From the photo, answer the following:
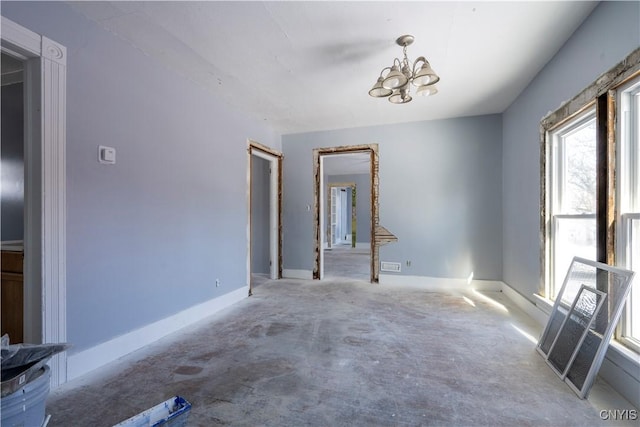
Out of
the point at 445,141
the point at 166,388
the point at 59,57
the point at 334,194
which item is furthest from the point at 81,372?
the point at 334,194

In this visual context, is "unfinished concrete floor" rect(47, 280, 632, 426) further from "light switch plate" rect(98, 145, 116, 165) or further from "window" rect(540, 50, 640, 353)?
"light switch plate" rect(98, 145, 116, 165)

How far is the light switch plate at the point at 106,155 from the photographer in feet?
7.30

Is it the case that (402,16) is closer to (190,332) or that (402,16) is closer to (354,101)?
(354,101)

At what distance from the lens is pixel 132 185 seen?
2.48 m

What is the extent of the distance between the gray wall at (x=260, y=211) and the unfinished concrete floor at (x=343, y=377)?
2.33 meters

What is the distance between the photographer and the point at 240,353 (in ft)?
7.89

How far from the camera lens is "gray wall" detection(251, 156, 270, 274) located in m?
5.56

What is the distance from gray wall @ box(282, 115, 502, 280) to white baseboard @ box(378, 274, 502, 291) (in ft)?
0.28

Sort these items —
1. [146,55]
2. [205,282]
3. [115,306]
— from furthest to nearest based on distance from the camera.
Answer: [205,282] → [146,55] → [115,306]

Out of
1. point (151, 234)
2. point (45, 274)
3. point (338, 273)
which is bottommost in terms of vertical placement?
point (338, 273)

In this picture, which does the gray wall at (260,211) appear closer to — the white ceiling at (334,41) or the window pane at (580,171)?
the white ceiling at (334,41)

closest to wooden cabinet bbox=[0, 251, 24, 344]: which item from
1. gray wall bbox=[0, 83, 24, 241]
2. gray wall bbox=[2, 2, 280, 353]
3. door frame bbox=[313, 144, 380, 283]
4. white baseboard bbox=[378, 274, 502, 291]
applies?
gray wall bbox=[2, 2, 280, 353]

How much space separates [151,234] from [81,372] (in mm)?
1138

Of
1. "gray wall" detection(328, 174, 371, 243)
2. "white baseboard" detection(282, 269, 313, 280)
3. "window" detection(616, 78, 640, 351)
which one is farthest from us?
"gray wall" detection(328, 174, 371, 243)
